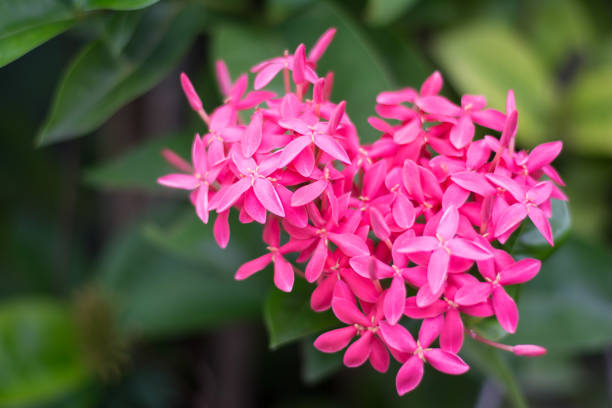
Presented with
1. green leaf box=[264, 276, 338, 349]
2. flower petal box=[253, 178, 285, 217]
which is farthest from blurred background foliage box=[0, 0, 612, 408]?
flower petal box=[253, 178, 285, 217]

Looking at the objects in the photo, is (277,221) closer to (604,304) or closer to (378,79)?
(378,79)

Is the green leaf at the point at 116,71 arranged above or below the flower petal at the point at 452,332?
above

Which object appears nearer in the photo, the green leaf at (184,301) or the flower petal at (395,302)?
the flower petal at (395,302)

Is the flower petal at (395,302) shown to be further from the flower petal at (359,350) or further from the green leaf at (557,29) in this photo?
the green leaf at (557,29)

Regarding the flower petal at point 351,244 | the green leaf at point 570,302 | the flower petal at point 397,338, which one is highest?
the flower petal at point 351,244

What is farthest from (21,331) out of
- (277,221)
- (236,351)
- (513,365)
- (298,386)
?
(513,365)

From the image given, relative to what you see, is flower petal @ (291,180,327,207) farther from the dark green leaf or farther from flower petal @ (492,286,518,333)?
the dark green leaf

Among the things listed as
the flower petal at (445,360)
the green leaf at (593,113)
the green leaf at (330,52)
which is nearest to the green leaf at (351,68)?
the green leaf at (330,52)

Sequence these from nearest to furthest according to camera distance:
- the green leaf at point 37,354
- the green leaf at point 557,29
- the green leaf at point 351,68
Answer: the green leaf at point 351,68
the green leaf at point 37,354
the green leaf at point 557,29
